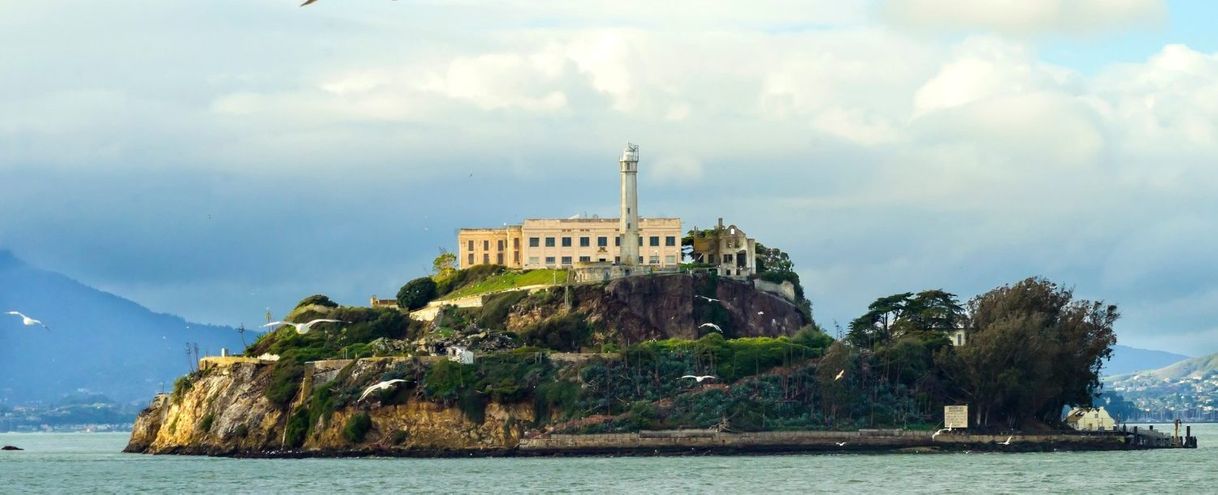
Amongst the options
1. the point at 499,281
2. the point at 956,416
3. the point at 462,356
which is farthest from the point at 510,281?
the point at 956,416

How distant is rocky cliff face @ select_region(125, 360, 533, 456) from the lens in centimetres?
14675

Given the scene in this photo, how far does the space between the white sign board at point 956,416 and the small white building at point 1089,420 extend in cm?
1959

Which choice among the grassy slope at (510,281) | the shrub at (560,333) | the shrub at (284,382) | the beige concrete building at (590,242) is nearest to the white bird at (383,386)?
the shrub at (284,382)

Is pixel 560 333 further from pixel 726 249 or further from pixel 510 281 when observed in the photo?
pixel 726 249

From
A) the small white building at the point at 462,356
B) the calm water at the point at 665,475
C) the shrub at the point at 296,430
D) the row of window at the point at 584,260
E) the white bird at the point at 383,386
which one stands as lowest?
the calm water at the point at 665,475

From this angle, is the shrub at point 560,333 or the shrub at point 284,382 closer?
the shrub at point 284,382

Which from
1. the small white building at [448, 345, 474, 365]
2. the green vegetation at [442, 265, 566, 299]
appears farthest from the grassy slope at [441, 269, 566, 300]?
the small white building at [448, 345, 474, 365]

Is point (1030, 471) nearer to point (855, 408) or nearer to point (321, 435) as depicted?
point (855, 408)

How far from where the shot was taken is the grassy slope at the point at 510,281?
16975 centimetres

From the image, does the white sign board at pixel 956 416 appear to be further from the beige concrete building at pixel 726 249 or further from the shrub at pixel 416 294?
the shrub at pixel 416 294

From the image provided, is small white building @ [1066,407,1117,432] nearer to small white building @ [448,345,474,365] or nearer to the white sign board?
the white sign board

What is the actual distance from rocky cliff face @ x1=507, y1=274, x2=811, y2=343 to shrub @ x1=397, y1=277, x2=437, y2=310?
1251cm

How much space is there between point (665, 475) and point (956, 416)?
33492 mm

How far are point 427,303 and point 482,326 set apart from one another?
40.8ft
